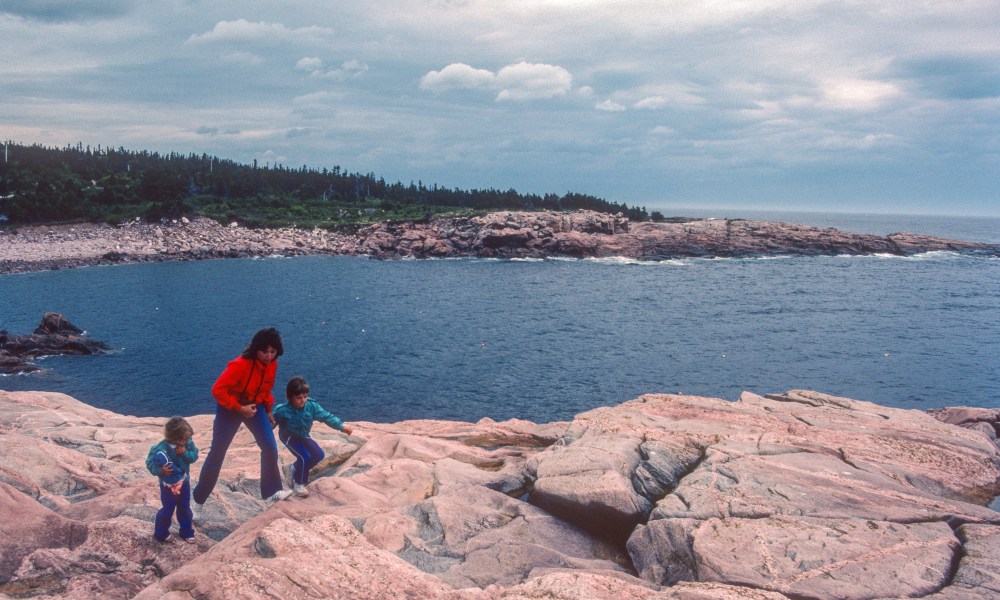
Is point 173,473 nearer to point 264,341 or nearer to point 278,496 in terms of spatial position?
point 278,496

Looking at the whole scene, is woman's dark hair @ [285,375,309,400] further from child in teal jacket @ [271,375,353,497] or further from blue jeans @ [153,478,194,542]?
blue jeans @ [153,478,194,542]

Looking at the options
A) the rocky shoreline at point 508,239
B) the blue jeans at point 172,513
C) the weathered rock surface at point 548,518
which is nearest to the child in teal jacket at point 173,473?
the blue jeans at point 172,513

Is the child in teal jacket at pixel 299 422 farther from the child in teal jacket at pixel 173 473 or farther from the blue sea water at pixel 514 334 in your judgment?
the blue sea water at pixel 514 334

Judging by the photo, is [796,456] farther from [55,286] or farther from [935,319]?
[55,286]

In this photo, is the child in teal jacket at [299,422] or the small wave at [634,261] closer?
the child in teal jacket at [299,422]

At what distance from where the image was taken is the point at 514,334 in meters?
57.1

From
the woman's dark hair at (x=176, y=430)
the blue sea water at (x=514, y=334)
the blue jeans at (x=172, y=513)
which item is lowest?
the blue sea water at (x=514, y=334)

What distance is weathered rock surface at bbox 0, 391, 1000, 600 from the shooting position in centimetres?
947

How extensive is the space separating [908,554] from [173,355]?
48343mm

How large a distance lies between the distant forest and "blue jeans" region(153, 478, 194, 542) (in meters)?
131

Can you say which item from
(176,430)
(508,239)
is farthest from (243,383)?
(508,239)

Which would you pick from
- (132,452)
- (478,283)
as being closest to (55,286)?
(478,283)

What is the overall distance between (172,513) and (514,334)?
46.9 m

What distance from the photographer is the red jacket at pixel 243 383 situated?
11.4 metres
